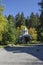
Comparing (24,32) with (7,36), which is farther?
(24,32)

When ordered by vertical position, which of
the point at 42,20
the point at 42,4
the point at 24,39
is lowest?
the point at 24,39

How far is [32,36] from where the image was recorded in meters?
83.2

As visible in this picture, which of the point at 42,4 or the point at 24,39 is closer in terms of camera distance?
the point at 42,4

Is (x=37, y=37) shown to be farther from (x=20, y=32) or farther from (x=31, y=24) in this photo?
(x=31, y=24)

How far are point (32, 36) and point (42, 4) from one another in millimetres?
36187

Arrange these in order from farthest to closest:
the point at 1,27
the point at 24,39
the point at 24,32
Result: the point at 24,32 < the point at 24,39 < the point at 1,27

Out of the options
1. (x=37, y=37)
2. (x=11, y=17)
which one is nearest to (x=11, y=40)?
(x=37, y=37)

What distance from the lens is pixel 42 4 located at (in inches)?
1881

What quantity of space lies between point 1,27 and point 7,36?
1951cm

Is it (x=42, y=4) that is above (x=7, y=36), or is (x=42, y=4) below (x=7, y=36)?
above

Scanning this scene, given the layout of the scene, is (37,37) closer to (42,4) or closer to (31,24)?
(31,24)

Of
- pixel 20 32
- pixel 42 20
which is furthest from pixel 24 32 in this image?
pixel 42 20

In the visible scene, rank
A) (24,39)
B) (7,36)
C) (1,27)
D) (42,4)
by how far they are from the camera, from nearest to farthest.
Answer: (1,27) → (42,4) → (7,36) → (24,39)

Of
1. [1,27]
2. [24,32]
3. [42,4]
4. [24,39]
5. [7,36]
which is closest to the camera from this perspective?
[1,27]
